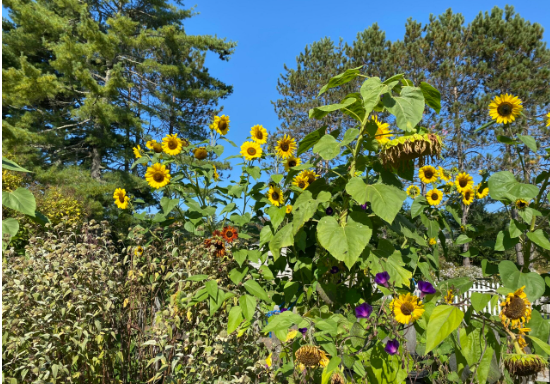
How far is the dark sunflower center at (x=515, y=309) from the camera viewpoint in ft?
2.80

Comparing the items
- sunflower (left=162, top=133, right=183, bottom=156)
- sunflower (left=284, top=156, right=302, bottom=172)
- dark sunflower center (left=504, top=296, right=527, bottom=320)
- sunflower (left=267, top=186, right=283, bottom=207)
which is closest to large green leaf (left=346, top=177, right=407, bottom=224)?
dark sunflower center (left=504, top=296, right=527, bottom=320)

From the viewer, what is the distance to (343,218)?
1.07m

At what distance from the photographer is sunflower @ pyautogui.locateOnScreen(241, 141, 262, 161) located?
1.74 m

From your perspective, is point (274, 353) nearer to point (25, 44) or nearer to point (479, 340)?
point (479, 340)

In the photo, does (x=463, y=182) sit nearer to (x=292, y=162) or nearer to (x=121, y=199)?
(x=292, y=162)

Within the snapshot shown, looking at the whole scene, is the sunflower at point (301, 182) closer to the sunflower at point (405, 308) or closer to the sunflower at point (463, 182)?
the sunflower at point (405, 308)

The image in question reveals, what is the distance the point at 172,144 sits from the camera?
1.89m

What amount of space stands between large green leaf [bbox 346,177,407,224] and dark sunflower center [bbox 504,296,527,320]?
348 mm

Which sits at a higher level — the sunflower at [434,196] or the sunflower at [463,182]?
the sunflower at [463,182]

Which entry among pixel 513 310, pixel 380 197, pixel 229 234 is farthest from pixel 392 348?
pixel 229 234

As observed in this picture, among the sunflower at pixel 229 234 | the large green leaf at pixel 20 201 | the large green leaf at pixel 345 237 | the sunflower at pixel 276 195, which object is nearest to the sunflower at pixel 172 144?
the sunflower at pixel 229 234

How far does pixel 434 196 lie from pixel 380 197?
4.27 feet

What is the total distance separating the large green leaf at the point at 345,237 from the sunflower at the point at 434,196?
1.16 meters

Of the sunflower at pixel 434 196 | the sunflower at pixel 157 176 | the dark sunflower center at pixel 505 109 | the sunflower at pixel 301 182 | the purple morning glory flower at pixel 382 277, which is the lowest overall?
the purple morning glory flower at pixel 382 277
